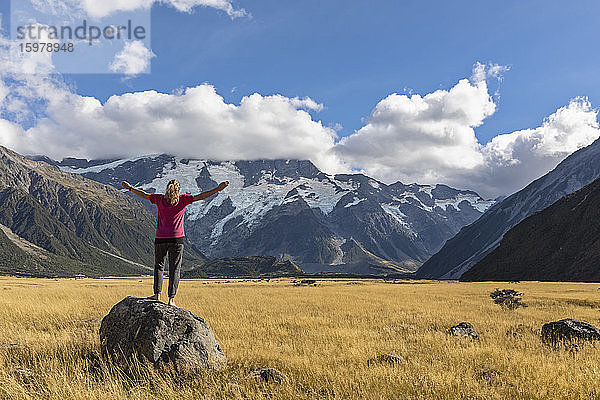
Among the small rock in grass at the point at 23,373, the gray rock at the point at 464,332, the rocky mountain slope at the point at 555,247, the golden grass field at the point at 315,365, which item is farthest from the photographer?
the rocky mountain slope at the point at 555,247

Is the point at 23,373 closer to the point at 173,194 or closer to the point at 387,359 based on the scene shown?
the point at 173,194

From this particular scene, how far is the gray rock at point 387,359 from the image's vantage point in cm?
913

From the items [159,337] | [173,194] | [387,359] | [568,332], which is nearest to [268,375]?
[159,337]

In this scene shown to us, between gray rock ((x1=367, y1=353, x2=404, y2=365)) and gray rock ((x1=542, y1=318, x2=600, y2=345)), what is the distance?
621 centimetres

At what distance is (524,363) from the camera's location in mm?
9219

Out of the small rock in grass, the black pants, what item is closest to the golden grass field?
the small rock in grass

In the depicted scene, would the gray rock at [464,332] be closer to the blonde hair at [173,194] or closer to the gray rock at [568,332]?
the gray rock at [568,332]

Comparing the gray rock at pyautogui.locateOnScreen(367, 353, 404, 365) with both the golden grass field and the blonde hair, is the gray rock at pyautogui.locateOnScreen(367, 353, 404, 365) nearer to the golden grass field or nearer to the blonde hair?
the golden grass field

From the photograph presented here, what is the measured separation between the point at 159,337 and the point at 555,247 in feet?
438

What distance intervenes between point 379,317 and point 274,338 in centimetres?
763

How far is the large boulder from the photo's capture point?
8.05 metres

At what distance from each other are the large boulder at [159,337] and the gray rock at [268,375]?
94cm

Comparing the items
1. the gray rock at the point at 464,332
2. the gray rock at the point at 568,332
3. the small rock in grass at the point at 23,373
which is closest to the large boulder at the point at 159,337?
the small rock in grass at the point at 23,373

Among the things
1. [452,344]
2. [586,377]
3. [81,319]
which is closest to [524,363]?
[586,377]
